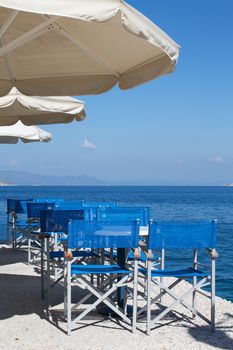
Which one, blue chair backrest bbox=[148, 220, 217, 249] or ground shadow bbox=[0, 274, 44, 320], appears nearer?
blue chair backrest bbox=[148, 220, 217, 249]

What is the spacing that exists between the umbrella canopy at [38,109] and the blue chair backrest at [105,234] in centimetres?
198

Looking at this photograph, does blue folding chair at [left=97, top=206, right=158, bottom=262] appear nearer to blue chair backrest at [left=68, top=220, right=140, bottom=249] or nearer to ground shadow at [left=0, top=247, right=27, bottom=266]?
blue chair backrest at [left=68, top=220, right=140, bottom=249]

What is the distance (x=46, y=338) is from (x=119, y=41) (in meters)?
2.58

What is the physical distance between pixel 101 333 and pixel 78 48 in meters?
2.54

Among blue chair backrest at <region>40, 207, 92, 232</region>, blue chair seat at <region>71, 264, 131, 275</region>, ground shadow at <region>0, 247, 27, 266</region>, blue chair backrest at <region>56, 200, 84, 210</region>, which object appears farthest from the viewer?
ground shadow at <region>0, 247, 27, 266</region>

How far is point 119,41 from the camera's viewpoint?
439 centimetres

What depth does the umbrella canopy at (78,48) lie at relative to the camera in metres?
3.07

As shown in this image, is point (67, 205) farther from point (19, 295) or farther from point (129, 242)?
point (129, 242)

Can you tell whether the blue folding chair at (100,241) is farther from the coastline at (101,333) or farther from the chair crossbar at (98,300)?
the coastline at (101,333)

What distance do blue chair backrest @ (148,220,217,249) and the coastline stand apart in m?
0.78

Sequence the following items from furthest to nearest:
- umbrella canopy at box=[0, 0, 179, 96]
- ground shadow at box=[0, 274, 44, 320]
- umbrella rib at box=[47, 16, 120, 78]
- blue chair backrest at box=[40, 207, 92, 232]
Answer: blue chair backrest at box=[40, 207, 92, 232] → ground shadow at box=[0, 274, 44, 320] → umbrella rib at box=[47, 16, 120, 78] → umbrella canopy at box=[0, 0, 179, 96]

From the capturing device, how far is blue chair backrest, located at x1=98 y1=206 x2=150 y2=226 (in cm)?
568

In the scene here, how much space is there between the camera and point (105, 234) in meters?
4.61

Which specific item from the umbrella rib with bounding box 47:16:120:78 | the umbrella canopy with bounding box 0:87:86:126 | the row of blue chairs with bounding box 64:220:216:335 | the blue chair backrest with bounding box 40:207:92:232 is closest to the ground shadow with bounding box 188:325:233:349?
the row of blue chairs with bounding box 64:220:216:335
